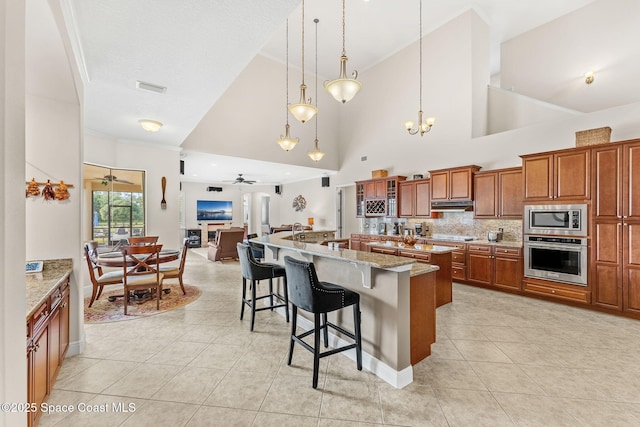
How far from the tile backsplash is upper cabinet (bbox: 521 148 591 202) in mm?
844

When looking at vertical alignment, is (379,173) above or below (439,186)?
above

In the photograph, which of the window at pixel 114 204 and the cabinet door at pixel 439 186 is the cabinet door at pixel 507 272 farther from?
the window at pixel 114 204

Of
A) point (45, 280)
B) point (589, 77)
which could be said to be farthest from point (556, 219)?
point (45, 280)

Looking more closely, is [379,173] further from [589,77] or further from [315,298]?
[315,298]

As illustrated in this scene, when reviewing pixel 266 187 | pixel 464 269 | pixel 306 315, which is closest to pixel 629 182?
pixel 464 269

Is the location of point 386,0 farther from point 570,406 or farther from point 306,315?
point 570,406

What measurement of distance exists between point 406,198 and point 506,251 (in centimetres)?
247

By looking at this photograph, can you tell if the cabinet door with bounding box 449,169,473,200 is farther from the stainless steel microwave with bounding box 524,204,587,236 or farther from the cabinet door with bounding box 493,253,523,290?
the cabinet door with bounding box 493,253,523,290

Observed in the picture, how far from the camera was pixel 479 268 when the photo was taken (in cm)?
484

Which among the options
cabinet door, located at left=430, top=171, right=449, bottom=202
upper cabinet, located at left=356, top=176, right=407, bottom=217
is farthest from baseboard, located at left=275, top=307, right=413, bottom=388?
upper cabinet, located at left=356, top=176, right=407, bottom=217

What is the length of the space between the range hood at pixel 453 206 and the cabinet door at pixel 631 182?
82.9 inches

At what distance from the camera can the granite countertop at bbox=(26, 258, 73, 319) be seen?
162cm

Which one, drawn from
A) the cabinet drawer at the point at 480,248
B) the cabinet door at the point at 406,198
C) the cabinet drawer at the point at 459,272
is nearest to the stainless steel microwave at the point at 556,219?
the cabinet drawer at the point at 480,248

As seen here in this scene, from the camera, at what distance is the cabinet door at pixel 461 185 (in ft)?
17.4
